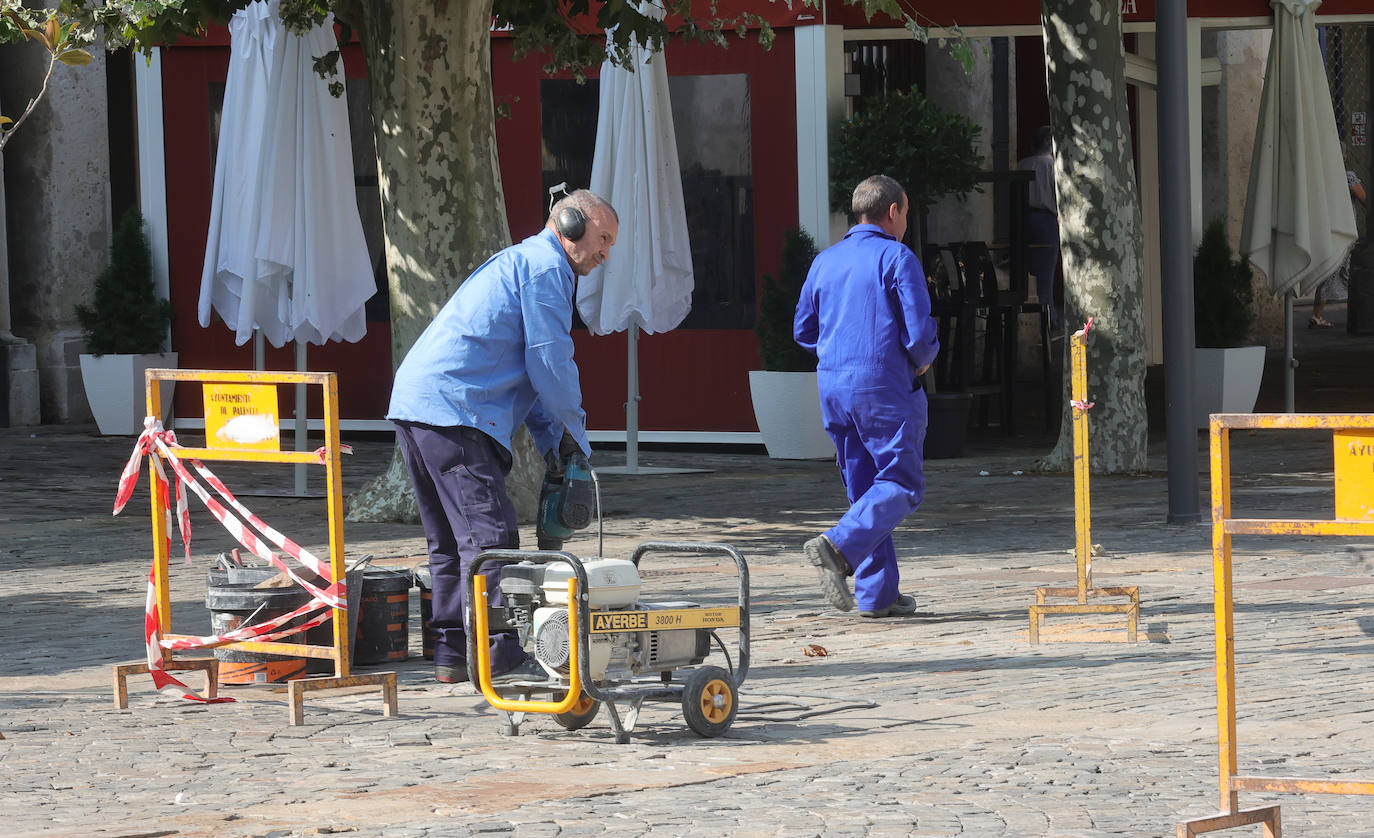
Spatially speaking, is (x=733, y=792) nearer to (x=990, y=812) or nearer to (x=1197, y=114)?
(x=990, y=812)

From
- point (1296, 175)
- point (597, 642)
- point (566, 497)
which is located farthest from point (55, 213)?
point (597, 642)

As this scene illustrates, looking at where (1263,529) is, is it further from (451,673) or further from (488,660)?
(451,673)

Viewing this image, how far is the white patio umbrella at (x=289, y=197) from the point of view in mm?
13758

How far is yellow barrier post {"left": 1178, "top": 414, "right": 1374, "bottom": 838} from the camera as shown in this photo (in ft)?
15.9

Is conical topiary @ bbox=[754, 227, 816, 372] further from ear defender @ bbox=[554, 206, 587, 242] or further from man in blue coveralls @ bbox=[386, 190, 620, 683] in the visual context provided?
ear defender @ bbox=[554, 206, 587, 242]

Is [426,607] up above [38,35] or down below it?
below

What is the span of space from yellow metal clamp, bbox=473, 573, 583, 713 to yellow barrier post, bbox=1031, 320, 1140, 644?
97.5 inches

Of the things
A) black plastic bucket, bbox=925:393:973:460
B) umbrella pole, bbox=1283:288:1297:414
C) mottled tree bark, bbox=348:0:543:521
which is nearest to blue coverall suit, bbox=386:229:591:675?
mottled tree bark, bbox=348:0:543:521

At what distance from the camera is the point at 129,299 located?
56.9 feet

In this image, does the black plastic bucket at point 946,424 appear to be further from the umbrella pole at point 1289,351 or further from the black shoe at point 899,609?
the black shoe at point 899,609

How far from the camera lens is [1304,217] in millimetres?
15539

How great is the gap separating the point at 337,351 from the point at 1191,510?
803 cm

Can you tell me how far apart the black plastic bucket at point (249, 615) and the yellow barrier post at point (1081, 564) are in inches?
110

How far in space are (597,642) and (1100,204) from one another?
7.93 meters
